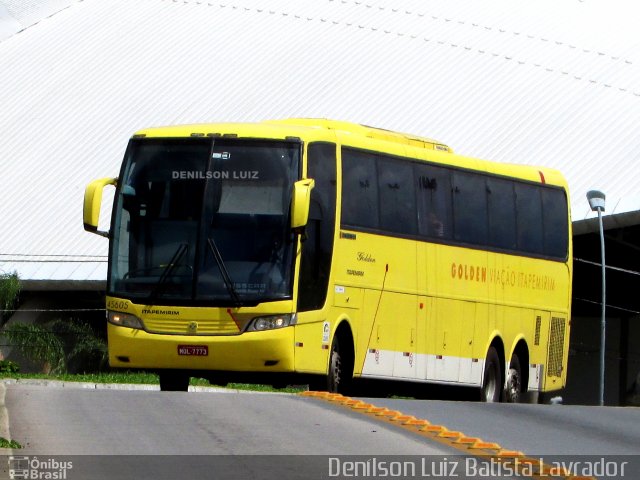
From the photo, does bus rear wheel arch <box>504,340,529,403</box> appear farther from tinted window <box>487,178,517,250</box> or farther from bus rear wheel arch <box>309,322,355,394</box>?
bus rear wheel arch <box>309,322,355,394</box>

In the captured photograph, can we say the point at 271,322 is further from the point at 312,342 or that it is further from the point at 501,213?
the point at 501,213

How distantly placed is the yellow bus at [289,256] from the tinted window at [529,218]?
1.61 metres

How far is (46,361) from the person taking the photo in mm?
38344

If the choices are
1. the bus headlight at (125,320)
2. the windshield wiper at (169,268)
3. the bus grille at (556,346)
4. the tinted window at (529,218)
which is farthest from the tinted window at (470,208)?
the bus headlight at (125,320)

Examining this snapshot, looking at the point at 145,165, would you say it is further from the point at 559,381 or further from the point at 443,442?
the point at 559,381

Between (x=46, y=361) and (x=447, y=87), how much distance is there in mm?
12554

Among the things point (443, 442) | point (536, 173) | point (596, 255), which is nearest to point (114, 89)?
point (596, 255)

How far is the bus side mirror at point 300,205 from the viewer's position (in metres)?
19.6

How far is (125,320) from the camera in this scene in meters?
20.2

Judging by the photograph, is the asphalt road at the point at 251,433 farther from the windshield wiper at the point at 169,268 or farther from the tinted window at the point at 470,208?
the tinted window at the point at 470,208

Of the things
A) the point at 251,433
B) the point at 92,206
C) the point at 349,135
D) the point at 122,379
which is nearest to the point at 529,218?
the point at 349,135

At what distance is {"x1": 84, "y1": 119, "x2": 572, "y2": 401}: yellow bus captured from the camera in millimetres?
19891

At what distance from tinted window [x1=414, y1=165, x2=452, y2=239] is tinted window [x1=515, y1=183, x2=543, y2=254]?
6.97 feet

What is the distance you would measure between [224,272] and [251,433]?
5.86 m
